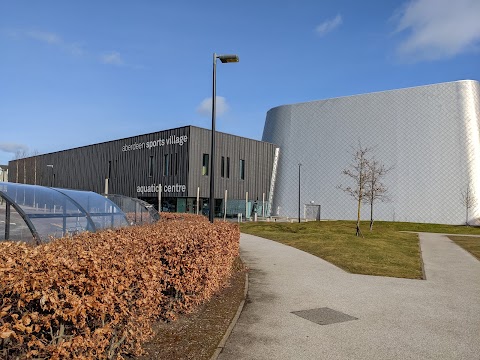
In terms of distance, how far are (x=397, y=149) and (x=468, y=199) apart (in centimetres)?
1070

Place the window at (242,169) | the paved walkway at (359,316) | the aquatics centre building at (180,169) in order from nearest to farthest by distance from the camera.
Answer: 1. the paved walkway at (359,316)
2. the aquatics centre building at (180,169)
3. the window at (242,169)

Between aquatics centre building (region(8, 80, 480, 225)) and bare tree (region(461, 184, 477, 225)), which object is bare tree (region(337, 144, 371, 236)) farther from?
bare tree (region(461, 184, 477, 225))

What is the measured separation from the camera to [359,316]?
721cm

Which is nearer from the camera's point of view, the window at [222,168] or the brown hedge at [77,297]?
the brown hedge at [77,297]

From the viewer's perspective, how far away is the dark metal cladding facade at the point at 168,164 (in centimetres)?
4319

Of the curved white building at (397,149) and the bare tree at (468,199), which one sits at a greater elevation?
the curved white building at (397,149)

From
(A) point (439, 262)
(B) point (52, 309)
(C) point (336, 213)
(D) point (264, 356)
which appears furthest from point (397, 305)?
(C) point (336, 213)

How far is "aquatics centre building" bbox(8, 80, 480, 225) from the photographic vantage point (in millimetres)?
45094

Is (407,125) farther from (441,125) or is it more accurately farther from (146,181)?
(146,181)

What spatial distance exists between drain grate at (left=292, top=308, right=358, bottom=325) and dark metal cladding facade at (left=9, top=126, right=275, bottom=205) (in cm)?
3522

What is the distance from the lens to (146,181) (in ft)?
156

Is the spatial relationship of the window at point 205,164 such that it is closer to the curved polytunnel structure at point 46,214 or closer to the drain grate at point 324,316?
the curved polytunnel structure at point 46,214

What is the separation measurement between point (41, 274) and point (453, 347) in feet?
18.7

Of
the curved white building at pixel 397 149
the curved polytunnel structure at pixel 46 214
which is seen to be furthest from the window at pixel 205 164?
the curved polytunnel structure at pixel 46 214
